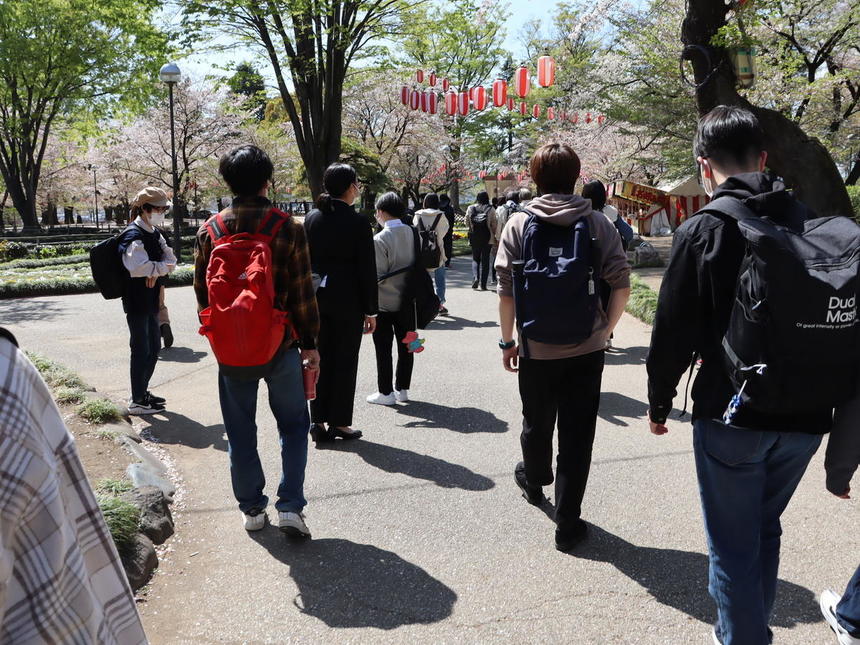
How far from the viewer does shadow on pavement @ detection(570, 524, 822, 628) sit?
8.83 ft

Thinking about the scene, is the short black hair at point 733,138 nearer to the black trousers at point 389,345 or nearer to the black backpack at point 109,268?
the black trousers at point 389,345

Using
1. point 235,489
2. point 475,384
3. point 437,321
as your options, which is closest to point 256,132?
point 437,321

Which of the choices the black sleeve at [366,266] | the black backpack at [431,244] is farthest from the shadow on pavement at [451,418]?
the black backpack at [431,244]

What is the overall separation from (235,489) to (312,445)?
1346 mm

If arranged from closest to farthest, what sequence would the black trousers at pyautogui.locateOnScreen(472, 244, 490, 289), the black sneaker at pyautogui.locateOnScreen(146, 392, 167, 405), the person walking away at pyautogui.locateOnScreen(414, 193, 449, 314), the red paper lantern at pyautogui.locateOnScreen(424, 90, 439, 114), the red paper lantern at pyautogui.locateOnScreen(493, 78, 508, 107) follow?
the black sneaker at pyautogui.locateOnScreen(146, 392, 167, 405)
the person walking away at pyautogui.locateOnScreen(414, 193, 449, 314)
the black trousers at pyautogui.locateOnScreen(472, 244, 490, 289)
the red paper lantern at pyautogui.locateOnScreen(424, 90, 439, 114)
the red paper lantern at pyautogui.locateOnScreen(493, 78, 508, 107)

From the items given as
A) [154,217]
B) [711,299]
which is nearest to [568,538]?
[711,299]

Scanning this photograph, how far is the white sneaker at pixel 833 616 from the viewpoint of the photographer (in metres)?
2.36

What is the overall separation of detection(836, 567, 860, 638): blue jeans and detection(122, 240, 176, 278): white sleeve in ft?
15.4

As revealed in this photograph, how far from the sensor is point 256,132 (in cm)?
3462

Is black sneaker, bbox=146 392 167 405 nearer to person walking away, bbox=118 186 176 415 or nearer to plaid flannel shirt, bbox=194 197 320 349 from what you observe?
person walking away, bbox=118 186 176 415

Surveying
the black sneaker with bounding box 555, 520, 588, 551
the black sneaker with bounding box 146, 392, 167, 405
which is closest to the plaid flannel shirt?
the black sneaker with bounding box 555, 520, 588, 551

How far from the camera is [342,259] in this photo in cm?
436

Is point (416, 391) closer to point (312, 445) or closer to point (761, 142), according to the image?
point (312, 445)

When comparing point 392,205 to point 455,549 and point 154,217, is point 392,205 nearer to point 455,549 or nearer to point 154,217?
point 154,217
